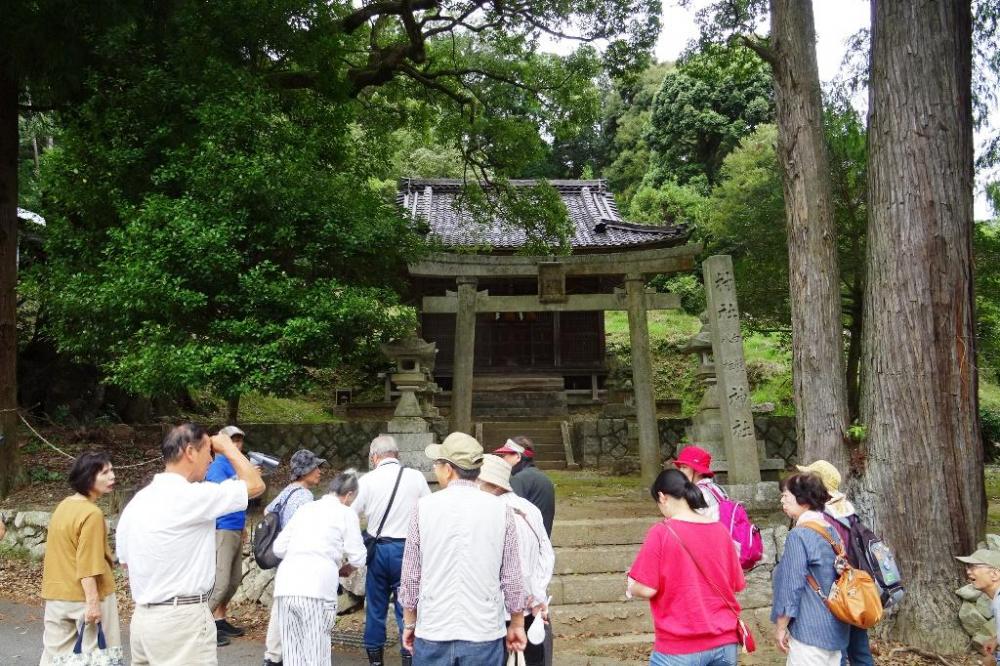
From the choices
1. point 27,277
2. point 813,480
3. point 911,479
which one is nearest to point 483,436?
point 27,277

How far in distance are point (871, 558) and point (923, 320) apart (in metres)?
3.04

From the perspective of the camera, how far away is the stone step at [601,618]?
6.76 m

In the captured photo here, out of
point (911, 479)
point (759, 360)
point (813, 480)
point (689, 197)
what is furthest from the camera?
point (689, 197)

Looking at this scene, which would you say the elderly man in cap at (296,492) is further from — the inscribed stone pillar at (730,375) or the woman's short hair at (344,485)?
the inscribed stone pillar at (730,375)

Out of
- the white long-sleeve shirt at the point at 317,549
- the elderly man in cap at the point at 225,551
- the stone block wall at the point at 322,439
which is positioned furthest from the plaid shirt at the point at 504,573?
the stone block wall at the point at 322,439

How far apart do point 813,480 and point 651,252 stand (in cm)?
785

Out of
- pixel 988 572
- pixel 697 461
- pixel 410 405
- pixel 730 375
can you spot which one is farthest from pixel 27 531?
pixel 988 572

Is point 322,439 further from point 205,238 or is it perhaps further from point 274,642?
point 274,642

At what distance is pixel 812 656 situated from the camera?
3.90 metres

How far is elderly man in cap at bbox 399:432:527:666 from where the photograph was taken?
3328 mm

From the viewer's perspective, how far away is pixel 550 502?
18.1 ft

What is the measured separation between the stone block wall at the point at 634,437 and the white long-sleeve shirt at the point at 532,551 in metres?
12.3

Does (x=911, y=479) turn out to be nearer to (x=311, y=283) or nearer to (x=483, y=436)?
(x=311, y=283)

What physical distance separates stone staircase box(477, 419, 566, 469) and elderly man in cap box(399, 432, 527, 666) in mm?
12592
